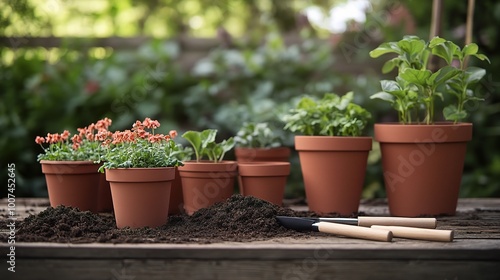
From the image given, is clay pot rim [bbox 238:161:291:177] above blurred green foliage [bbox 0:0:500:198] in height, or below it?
below

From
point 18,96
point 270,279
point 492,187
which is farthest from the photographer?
point 18,96

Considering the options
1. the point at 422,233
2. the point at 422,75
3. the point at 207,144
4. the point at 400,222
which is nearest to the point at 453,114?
the point at 422,75

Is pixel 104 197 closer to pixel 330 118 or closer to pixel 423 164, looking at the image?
pixel 330 118

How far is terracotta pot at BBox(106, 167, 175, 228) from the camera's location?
2.27 metres

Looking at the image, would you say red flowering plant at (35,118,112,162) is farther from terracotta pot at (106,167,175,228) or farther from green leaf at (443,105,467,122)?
green leaf at (443,105,467,122)

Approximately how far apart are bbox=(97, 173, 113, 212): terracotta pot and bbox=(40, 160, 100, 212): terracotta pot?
0.10 m

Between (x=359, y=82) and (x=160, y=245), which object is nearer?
(x=160, y=245)

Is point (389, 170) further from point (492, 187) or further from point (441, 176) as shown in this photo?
point (492, 187)

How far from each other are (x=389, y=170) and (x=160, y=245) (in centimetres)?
125

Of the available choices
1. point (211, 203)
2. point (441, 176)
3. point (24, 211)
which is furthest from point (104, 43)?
point (441, 176)

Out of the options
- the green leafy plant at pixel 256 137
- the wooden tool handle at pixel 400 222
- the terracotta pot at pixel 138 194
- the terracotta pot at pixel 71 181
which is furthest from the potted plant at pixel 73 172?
the wooden tool handle at pixel 400 222

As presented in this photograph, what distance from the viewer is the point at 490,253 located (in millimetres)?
1945

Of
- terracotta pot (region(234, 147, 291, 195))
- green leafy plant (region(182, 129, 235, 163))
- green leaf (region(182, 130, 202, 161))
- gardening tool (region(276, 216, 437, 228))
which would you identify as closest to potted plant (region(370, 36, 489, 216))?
gardening tool (region(276, 216, 437, 228))

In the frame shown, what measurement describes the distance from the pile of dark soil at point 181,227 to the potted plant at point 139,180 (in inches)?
2.6
